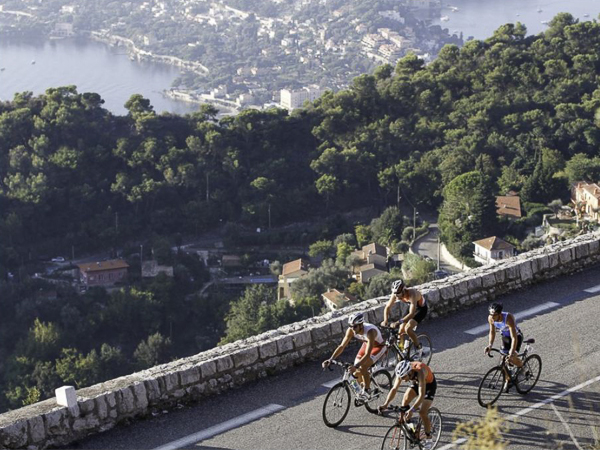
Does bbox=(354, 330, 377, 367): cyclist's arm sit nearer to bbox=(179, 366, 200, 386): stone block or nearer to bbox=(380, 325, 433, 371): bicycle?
bbox=(380, 325, 433, 371): bicycle

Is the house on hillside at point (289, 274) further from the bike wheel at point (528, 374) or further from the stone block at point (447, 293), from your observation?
the bike wheel at point (528, 374)

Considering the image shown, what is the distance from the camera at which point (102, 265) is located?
32.8 meters

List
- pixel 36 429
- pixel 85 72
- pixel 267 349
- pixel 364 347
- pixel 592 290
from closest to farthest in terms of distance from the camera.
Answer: pixel 36 429
pixel 364 347
pixel 267 349
pixel 592 290
pixel 85 72

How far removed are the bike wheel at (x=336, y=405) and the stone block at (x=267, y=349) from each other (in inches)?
37.8

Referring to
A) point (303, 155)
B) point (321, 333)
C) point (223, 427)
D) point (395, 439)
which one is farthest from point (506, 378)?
point (303, 155)

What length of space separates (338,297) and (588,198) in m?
8.89

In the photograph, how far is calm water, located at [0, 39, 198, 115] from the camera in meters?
78.9

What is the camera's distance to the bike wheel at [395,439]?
567 centimetres

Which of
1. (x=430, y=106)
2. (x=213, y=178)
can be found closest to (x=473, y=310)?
(x=213, y=178)

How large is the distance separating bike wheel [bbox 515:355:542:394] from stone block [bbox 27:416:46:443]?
309 cm

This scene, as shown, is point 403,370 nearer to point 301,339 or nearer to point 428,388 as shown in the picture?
point 428,388

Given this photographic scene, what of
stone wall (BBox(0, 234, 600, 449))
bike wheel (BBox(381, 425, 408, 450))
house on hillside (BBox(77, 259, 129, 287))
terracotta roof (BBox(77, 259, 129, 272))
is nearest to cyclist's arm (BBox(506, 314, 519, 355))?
bike wheel (BBox(381, 425, 408, 450))

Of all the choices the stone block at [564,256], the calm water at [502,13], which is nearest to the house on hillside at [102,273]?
the stone block at [564,256]

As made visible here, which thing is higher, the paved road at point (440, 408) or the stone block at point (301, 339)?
the stone block at point (301, 339)
